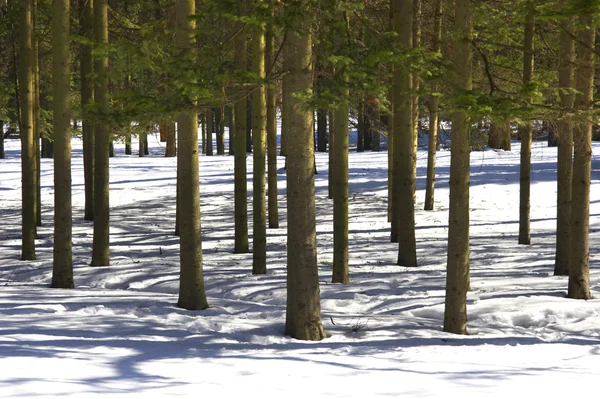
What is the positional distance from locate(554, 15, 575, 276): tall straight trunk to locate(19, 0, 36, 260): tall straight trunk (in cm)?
965

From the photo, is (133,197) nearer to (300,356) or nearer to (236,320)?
(236,320)

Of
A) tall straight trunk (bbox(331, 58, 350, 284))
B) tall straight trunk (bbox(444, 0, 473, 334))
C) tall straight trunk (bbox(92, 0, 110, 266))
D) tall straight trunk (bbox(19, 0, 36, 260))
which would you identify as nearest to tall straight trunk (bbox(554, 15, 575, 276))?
tall straight trunk (bbox(444, 0, 473, 334))

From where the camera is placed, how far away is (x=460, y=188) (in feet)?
28.4

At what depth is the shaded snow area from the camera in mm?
6410

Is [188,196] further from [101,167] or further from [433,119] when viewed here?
[433,119]

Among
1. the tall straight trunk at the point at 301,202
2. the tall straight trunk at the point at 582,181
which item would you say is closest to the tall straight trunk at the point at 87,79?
the tall straight trunk at the point at 301,202

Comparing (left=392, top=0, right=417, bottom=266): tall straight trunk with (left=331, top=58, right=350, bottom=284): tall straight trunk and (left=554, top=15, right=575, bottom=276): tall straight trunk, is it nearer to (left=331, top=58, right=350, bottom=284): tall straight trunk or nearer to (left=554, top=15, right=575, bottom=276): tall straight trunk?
(left=331, top=58, right=350, bottom=284): tall straight trunk

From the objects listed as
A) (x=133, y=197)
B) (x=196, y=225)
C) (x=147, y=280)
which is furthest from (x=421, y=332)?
(x=133, y=197)

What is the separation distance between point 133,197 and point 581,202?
19595 mm

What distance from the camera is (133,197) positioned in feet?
89.5

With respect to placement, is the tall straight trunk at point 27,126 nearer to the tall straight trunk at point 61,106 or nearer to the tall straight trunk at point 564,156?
the tall straight trunk at point 61,106

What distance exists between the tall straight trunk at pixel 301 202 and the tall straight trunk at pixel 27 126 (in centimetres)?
761

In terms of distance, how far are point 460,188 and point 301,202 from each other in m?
1.88

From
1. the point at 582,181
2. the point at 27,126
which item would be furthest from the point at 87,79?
the point at 582,181
